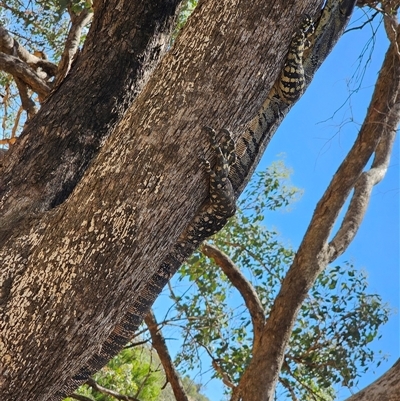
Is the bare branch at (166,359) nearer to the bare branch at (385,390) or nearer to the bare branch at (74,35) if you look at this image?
the bare branch at (385,390)

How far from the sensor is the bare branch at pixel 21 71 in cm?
423

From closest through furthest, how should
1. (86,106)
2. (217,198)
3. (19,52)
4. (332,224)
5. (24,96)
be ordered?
(217,198), (86,106), (332,224), (24,96), (19,52)

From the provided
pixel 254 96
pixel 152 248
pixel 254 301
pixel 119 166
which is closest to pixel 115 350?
pixel 152 248

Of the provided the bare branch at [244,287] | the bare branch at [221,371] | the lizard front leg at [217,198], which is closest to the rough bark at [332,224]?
the bare branch at [244,287]

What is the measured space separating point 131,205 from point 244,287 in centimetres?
267

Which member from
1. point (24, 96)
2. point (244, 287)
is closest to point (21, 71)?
point (24, 96)

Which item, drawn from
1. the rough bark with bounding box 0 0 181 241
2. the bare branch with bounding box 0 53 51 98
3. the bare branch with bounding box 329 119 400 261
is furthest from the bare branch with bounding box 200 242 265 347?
the bare branch with bounding box 0 53 51 98

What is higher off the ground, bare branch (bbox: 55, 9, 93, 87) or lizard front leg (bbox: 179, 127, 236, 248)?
bare branch (bbox: 55, 9, 93, 87)

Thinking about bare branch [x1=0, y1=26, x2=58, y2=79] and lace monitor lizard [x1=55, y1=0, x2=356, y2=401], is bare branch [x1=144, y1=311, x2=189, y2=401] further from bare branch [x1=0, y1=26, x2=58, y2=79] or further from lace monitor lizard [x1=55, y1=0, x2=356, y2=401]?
bare branch [x1=0, y1=26, x2=58, y2=79]

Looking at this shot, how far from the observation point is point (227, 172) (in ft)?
6.52

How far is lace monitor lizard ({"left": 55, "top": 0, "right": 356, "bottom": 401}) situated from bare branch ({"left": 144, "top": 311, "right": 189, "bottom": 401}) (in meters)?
2.04

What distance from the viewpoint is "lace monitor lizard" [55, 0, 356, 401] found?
6.46 ft

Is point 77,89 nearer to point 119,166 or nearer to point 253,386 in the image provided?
point 119,166

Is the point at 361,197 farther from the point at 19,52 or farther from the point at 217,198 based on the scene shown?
the point at 19,52
